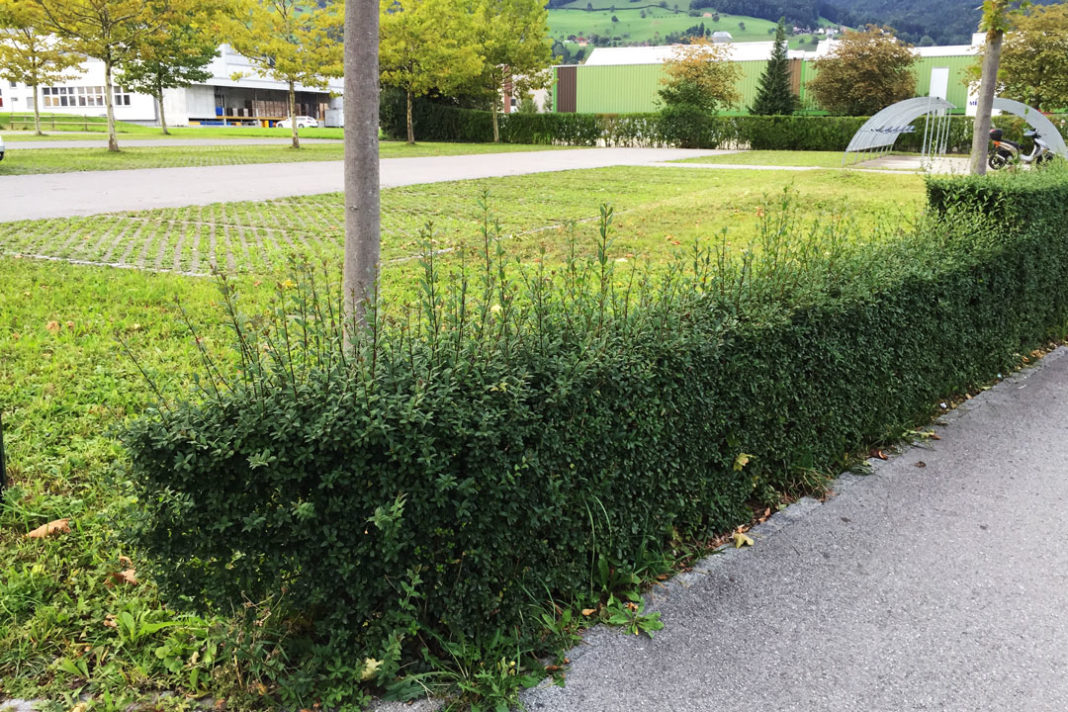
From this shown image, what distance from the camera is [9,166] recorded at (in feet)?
65.2

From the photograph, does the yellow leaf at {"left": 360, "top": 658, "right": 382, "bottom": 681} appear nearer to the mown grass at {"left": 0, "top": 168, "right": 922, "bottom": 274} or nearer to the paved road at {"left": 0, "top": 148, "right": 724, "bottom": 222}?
the mown grass at {"left": 0, "top": 168, "right": 922, "bottom": 274}

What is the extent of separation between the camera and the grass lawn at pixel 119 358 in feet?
9.07

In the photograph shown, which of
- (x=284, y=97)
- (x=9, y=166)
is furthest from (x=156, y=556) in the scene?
(x=284, y=97)

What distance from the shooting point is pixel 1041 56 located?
3269 centimetres

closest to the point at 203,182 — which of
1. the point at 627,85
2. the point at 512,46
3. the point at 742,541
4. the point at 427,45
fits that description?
the point at 742,541

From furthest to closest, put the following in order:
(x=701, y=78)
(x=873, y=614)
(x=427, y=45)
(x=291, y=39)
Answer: (x=701, y=78) → (x=427, y=45) → (x=291, y=39) → (x=873, y=614)

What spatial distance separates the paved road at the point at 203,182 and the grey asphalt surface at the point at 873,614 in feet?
36.4

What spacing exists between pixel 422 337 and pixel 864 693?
6.29 ft

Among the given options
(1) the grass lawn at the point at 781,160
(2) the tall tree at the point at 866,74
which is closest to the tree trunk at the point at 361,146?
(1) the grass lawn at the point at 781,160

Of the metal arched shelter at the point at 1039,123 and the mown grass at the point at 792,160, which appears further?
the mown grass at the point at 792,160

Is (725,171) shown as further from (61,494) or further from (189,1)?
(61,494)

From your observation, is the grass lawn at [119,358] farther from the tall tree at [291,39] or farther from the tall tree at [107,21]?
the tall tree at [291,39]

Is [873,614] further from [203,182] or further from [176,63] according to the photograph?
[176,63]

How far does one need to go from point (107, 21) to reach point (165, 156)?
393cm
